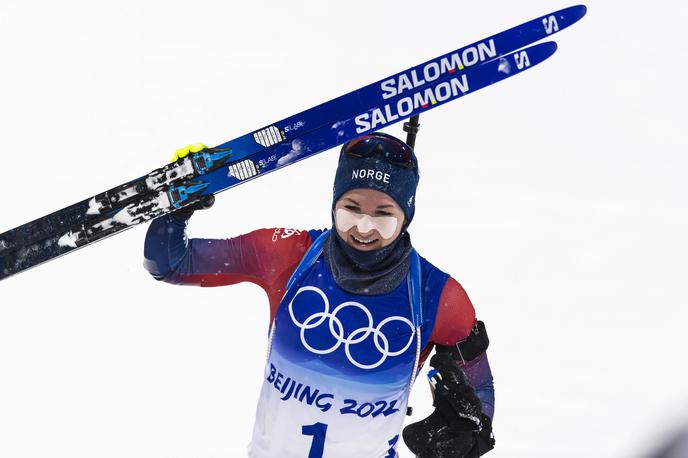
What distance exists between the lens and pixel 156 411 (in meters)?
5.21

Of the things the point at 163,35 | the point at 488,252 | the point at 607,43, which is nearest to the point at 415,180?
A: the point at 488,252

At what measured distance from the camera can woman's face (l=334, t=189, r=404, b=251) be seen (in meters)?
3.46

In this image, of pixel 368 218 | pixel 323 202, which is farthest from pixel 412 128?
pixel 323 202

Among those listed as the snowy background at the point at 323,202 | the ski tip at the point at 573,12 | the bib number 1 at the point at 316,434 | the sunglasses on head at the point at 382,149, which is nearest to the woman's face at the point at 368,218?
the sunglasses on head at the point at 382,149

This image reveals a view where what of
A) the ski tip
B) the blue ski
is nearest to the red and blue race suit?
the blue ski

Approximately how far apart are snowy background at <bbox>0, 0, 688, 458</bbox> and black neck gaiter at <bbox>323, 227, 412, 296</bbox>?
73.8 inches

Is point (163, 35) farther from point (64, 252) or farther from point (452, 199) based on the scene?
point (64, 252)

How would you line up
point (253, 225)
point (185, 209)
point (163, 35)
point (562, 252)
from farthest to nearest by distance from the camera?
1. point (163, 35)
2. point (562, 252)
3. point (253, 225)
4. point (185, 209)

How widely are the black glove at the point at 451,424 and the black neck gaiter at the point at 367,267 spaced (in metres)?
0.36

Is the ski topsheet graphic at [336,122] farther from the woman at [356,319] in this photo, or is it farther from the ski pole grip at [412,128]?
the ski pole grip at [412,128]

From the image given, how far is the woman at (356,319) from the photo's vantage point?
3496mm

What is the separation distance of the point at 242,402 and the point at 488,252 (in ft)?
6.39

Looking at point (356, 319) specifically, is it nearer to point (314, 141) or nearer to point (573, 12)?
point (314, 141)

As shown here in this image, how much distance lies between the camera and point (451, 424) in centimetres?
367
